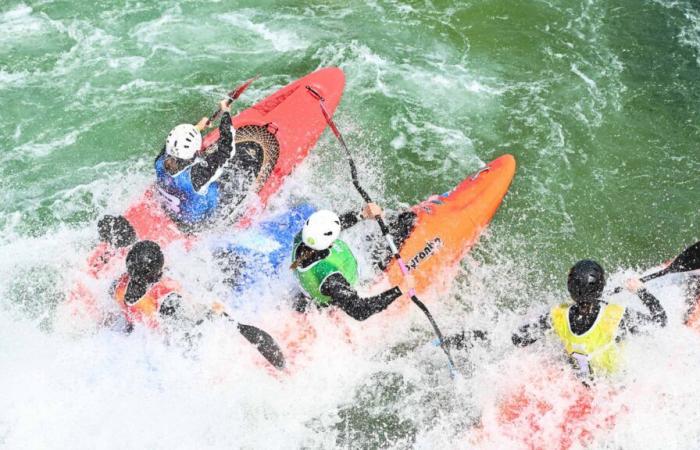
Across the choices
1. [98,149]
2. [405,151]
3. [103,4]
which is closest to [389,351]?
[405,151]

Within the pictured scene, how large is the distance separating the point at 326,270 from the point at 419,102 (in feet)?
13.6

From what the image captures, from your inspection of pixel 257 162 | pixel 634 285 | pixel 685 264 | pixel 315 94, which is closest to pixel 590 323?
pixel 634 285

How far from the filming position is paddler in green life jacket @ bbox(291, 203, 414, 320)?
14.3ft

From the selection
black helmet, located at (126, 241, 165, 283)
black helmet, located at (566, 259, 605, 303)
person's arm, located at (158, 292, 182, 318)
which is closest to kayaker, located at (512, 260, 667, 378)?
black helmet, located at (566, 259, 605, 303)

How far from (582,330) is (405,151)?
3812 millimetres

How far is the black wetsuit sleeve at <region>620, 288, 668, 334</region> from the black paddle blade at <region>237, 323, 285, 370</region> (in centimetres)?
235

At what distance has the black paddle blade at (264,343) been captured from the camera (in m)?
4.60

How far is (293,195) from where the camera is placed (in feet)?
21.5

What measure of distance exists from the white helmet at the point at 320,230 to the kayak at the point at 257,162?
174 cm

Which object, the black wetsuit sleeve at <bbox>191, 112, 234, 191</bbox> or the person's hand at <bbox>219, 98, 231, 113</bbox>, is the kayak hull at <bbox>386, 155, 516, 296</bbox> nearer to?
the black wetsuit sleeve at <bbox>191, 112, 234, 191</bbox>

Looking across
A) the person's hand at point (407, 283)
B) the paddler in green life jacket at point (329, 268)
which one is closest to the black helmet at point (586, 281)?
the paddler in green life jacket at point (329, 268)

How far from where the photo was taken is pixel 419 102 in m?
8.07

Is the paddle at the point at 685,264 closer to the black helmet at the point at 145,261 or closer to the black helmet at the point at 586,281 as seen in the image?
the black helmet at the point at 586,281

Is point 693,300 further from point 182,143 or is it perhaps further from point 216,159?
point 182,143
